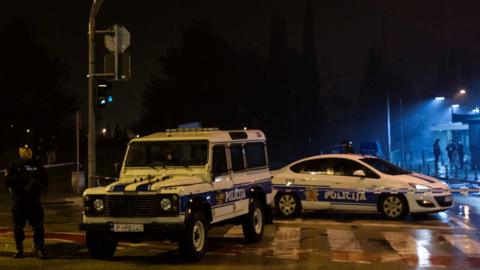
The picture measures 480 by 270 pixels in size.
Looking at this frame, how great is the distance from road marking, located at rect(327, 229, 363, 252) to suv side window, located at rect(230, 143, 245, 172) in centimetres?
216

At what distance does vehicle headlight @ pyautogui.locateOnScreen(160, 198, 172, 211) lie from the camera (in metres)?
9.53

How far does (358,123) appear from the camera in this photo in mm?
114062

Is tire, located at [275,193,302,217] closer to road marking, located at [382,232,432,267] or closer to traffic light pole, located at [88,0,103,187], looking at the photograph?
road marking, located at [382,232,432,267]

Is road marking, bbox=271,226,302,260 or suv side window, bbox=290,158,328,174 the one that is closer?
road marking, bbox=271,226,302,260

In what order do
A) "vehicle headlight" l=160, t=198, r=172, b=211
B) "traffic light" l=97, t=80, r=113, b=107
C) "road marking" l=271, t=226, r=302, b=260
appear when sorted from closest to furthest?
"vehicle headlight" l=160, t=198, r=172, b=211 < "road marking" l=271, t=226, r=302, b=260 < "traffic light" l=97, t=80, r=113, b=107

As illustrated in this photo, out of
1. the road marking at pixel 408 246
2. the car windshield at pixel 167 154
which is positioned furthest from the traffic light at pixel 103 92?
the road marking at pixel 408 246

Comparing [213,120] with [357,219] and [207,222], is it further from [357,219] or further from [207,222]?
[207,222]

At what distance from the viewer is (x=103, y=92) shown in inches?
603

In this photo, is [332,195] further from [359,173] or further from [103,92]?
[103,92]

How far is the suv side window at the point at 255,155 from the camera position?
12.3 meters

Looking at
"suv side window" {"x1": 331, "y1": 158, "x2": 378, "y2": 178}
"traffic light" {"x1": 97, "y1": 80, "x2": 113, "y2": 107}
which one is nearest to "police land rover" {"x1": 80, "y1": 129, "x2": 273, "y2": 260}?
"suv side window" {"x1": 331, "y1": 158, "x2": 378, "y2": 178}

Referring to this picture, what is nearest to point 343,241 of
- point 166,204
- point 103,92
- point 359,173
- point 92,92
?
point 359,173

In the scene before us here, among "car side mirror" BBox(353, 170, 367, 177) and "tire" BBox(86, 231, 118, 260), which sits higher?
"car side mirror" BBox(353, 170, 367, 177)

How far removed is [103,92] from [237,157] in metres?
4.96
